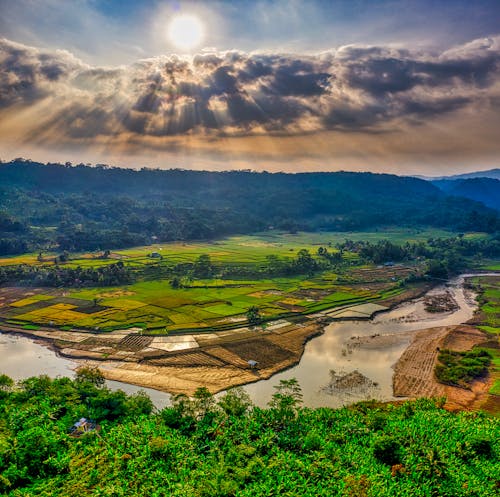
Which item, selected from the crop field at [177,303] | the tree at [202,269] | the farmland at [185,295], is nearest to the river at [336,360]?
the crop field at [177,303]

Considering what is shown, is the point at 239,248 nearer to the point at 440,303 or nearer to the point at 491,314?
the point at 440,303

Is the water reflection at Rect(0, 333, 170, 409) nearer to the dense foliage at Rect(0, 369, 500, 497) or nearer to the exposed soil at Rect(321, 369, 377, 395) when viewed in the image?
the dense foliage at Rect(0, 369, 500, 497)

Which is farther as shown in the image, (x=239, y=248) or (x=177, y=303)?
(x=239, y=248)

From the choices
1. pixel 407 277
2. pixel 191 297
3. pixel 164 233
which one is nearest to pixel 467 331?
pixel 407 277

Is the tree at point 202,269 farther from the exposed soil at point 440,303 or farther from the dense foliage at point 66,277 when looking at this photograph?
the exposed soil at point 440,303

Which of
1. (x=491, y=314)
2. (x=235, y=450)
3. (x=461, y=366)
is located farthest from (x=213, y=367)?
(x=491, y=314)

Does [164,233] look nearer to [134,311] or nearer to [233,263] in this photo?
[233,263]
